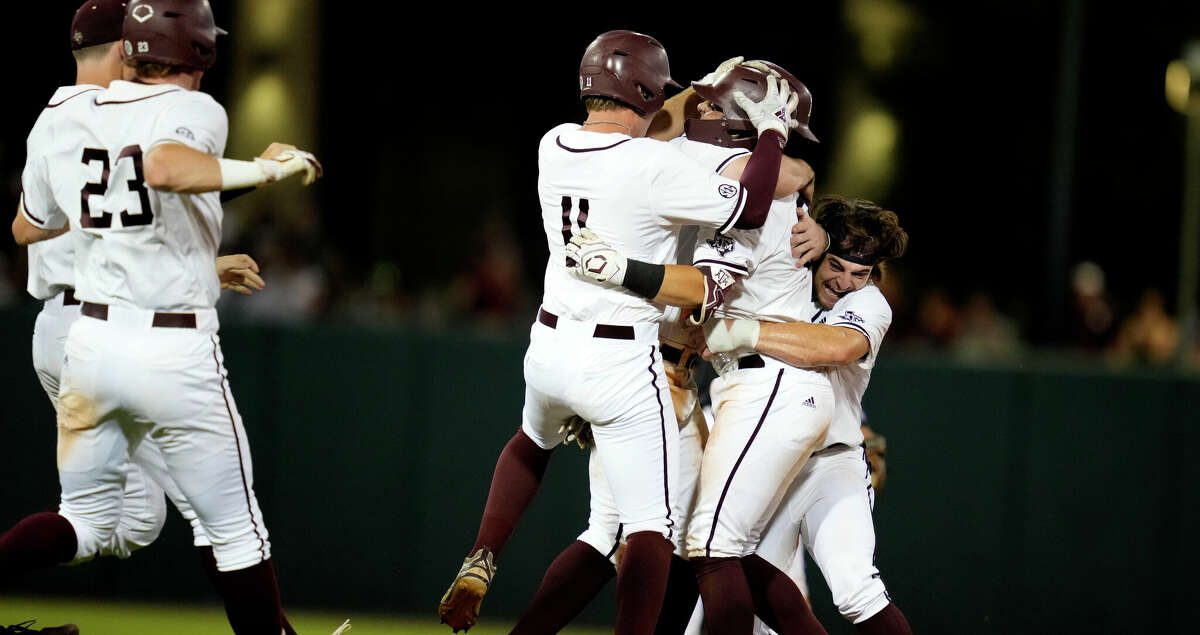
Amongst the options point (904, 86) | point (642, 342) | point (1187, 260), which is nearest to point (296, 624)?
point (642, 342)

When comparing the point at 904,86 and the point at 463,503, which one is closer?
the point at 463,503

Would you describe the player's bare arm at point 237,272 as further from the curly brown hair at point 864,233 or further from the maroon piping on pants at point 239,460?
the curly brown hair at point 864,233

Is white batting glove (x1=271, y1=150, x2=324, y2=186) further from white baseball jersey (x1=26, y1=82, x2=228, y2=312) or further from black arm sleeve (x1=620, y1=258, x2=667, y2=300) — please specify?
black arm sleeve (x1=620, y1=258, x2=667, y2=300)

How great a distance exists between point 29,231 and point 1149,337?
8.94 m

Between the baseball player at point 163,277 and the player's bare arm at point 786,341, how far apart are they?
151 centimetres

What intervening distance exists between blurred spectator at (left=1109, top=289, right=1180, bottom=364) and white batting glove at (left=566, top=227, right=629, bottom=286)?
262 inches

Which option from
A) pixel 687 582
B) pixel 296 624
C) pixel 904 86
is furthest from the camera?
pixel 904 86

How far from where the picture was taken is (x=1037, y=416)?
22.4 feet

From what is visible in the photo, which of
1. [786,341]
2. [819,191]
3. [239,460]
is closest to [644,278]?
[786,341]

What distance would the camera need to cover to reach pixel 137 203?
4.02 metres

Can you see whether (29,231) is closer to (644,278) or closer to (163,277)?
(163,277)

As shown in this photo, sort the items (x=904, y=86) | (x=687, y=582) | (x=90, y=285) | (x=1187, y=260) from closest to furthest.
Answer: (x=90, y=285) < (x=687, y=582) < (x=1187, y=260) < (x=904, y=86)

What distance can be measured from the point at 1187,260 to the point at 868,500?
21.6 feet

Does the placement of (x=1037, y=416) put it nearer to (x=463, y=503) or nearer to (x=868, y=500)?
(x=868, y=500)
